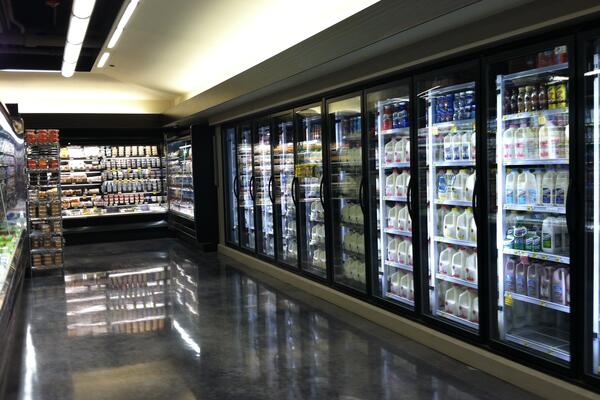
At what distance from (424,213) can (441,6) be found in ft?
6.41

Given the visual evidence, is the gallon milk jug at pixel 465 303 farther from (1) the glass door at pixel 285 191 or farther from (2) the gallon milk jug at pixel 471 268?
(1) the glass door at pixel 285 191

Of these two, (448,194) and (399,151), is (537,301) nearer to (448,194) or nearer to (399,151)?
(448,194)

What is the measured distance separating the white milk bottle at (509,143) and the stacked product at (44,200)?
7298 mm

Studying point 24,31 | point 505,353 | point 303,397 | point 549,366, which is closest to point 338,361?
point 303,397

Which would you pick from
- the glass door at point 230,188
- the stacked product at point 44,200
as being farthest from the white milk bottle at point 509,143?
the stacked product at point 44,200

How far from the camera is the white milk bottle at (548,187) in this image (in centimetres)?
428

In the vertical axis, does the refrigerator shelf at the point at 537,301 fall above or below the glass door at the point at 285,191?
below

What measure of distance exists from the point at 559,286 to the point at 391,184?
2037mm

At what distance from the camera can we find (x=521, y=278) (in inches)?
179

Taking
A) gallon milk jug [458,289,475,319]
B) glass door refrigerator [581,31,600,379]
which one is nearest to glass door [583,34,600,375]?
glass door refrigerator [581,31,600,379]

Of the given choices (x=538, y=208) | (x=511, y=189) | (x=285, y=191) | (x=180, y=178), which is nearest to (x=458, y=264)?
(x=511, y=189)

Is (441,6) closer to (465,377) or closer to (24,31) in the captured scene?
(465,377)

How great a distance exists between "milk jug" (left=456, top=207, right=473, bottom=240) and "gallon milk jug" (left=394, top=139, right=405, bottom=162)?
89cm

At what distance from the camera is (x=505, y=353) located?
14.3 ft
